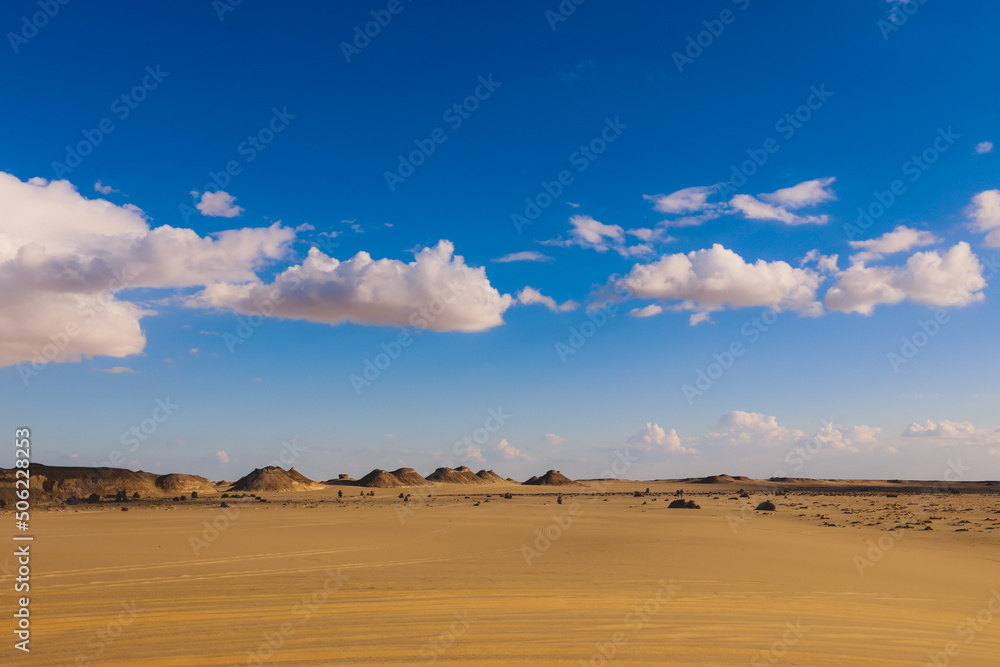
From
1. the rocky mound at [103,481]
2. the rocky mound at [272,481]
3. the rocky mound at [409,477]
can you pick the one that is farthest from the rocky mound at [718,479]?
the rocky mound at [103,481]

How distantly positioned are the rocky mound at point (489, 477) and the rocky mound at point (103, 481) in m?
64.5

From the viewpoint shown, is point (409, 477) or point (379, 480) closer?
point (379, 480)

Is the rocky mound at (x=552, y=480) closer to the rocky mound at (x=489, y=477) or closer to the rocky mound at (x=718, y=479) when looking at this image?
the rocky mound at (x=489, y=477)

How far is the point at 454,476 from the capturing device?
119 metres

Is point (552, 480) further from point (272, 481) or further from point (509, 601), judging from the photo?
point (509, 601)

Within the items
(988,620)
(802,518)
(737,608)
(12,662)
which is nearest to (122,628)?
(12,662)

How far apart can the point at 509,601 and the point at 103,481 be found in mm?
68298

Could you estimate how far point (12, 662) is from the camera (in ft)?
19.3

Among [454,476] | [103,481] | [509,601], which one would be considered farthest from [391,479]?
[509,601]

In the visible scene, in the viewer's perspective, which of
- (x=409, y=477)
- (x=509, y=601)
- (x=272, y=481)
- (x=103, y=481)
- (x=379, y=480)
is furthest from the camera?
(x=409, y=477)

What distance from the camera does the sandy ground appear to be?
6402mm

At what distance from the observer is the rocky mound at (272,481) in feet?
250

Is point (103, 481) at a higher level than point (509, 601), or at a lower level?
lower

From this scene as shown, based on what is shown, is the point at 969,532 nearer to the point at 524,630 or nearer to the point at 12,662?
the point at 524,630
